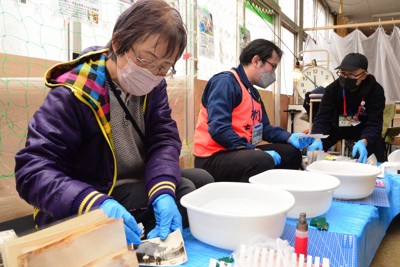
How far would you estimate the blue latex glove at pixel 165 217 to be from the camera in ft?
2.72

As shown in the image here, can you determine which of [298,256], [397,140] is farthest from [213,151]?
[397,140]

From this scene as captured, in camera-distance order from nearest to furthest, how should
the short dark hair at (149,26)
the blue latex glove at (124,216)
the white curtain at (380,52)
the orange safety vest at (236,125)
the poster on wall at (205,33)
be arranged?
the blue latex glove at (124,216) → the short dark hair at (149,26) → the orange safety vest at (236,125) → the poster on wall at (205,33) → the white curtain at (380,52)

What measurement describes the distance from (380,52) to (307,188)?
4.58m

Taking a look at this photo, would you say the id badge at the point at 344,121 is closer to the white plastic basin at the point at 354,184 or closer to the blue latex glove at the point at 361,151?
the blue latex glove at the point at 361,151

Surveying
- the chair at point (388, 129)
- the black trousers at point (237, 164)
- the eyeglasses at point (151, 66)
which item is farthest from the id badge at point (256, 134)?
the chair at point (388, 129)

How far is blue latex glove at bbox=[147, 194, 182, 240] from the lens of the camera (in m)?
0.83

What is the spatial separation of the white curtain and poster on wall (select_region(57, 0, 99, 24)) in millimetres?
3985

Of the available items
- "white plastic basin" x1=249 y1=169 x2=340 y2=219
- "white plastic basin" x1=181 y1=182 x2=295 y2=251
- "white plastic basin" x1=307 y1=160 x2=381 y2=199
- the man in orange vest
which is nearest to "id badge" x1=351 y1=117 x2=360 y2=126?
the man in orange vest

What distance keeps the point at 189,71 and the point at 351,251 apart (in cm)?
181

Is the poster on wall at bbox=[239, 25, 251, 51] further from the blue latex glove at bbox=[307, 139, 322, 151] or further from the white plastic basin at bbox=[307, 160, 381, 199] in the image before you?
the white plastic basin at bbox=[307, 160, 381, 199]

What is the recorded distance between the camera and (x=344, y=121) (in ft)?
8.24

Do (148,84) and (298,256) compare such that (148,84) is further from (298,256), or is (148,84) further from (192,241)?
(298,256)

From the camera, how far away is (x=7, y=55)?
1269mm

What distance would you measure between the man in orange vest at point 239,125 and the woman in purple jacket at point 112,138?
21.6 inches
